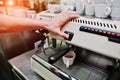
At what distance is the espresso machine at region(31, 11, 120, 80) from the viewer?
0.45 meters

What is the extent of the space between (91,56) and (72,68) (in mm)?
175

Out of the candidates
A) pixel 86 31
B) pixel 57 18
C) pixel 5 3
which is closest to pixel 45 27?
pixel 57 18

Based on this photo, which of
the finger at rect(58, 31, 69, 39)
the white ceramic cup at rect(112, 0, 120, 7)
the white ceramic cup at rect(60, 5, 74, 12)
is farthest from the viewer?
the white ceramic cup at rect(60, 5, 74, 12)

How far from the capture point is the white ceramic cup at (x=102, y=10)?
671mm

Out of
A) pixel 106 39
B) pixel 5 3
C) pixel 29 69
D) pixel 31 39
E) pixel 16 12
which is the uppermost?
pixel 5 3

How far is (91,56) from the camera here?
76cm

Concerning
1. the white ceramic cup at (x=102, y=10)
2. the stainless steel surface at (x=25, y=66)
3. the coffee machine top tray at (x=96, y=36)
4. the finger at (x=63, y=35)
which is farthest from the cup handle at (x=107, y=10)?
the stainless steel surface at (x=25, y=66)

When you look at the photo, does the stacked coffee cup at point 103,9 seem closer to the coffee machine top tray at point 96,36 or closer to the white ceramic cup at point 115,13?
the white ceramic cup at point 115,13

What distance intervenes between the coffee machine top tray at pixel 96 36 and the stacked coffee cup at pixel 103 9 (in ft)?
0.56

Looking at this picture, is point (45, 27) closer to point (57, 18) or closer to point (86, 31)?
point (57, 18)

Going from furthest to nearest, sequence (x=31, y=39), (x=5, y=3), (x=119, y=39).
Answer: (x=5, y=3) < (x=31, y=39) < (x=119, y=39)

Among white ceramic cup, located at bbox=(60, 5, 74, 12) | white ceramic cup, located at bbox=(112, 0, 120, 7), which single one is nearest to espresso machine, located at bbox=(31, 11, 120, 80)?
white ceramic cup, located at bbox=(112, 0, 120, 7)

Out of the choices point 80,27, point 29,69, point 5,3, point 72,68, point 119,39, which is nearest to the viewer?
point 119,39

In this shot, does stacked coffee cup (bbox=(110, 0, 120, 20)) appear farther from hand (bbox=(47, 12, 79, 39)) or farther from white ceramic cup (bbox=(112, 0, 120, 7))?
hand (bbox=(47, 12, 79, 39))
